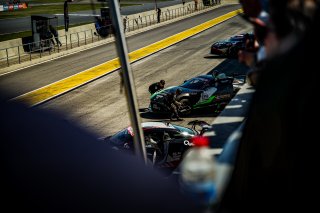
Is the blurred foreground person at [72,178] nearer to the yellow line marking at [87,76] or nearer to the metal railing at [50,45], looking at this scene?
the yellow line marking at [87,76]

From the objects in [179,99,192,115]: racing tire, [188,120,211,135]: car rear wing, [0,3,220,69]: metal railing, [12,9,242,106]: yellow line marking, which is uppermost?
[0,3,220,69]: metal railing

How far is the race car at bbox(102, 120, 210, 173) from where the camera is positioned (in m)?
12.5

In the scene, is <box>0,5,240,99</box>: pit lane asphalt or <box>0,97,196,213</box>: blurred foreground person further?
<box>0,5,240,99</box>: pit lane asphalt

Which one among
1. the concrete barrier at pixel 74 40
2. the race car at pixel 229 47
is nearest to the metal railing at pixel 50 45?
the concrete barrier at pixel 74 40

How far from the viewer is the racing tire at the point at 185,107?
63.6 feet

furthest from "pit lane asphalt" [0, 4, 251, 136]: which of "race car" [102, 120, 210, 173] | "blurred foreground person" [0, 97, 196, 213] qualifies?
"blurred foreground person" [0, 97, 196, 213]

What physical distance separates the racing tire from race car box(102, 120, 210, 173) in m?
5.05

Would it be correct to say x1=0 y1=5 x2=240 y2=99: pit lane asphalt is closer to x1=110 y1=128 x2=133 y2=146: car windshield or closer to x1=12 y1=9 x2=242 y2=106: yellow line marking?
x1=12 y1=9 x2=242 y2=106: yellow line marking

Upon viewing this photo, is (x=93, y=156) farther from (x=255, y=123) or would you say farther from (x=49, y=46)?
(x=49, y=46)

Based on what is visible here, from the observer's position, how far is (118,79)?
2819cm

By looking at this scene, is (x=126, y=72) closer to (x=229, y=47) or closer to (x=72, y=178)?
(x=72, y=178)

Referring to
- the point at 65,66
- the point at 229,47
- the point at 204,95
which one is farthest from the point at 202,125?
the point at 65,66

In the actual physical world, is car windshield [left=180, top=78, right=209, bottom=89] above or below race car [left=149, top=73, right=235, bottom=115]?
above

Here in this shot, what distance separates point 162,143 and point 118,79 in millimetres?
15387
